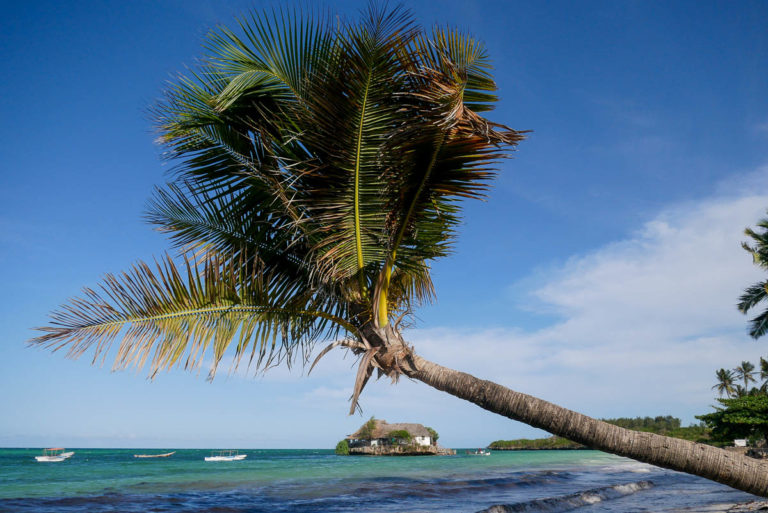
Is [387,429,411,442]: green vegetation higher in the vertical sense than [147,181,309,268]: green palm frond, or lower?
lower

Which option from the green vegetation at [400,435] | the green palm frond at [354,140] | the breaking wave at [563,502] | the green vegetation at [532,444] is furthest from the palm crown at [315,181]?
the green vegetation at [532,444]

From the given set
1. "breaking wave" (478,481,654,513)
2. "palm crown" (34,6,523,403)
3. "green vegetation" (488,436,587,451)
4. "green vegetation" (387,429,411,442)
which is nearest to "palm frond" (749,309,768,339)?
"breaking wave" (478,481,654,513)

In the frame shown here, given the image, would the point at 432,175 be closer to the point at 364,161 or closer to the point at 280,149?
the point at 364,161

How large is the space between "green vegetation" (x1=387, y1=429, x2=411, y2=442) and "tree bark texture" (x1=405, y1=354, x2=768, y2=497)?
6031cm

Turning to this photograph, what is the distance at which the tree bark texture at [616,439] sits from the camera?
9.87 feet

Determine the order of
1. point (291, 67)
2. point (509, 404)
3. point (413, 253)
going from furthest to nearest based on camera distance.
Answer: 1. point (413, 253)
2. point (291, 67)
3. point (509, 404)

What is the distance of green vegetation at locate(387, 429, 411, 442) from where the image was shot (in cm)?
6088

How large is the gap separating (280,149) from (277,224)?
926 millimetres

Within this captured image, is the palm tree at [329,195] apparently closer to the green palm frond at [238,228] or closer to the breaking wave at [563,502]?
the green palm frond at [238,228]

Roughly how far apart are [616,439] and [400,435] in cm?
6120

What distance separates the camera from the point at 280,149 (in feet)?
16.5

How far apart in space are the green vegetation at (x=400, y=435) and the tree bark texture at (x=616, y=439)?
198 feet

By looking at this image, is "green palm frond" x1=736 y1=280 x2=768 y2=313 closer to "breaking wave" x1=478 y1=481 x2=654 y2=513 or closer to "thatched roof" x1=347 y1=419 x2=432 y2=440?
"breaking wave" x1=478 y1=481 x2=654 y2=513

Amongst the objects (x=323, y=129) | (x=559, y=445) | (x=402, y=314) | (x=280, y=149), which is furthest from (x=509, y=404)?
(x=559, y=445)
